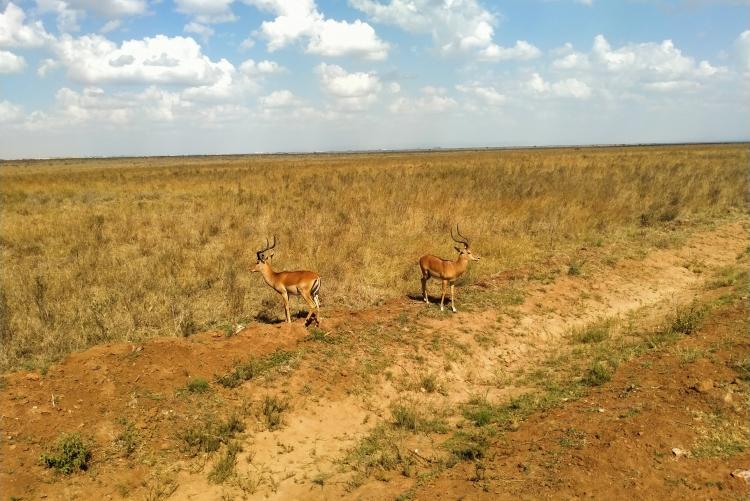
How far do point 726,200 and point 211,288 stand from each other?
20.8 m

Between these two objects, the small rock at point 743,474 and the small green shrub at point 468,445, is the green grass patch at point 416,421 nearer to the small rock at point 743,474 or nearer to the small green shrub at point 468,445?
the small green shrub at point 468,445

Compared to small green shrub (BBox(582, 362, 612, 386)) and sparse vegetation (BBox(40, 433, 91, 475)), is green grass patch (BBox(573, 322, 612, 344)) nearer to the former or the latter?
small green shrub (BBox(582, 362, 612, 386))

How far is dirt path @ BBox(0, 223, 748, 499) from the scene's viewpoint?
4984 mm

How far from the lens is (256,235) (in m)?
14.6

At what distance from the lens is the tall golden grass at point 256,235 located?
29.4ft

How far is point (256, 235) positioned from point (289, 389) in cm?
880

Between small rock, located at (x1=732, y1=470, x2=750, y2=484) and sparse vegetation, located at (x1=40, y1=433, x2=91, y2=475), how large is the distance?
6317mm

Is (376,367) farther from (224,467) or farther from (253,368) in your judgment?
(224,467)

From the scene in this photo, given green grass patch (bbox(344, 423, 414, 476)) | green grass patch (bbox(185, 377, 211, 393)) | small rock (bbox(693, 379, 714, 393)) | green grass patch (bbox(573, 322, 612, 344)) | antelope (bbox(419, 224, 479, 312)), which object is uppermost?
antelope (bbox(419, 224, 479, 312))

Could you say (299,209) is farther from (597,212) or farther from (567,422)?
(567,422)

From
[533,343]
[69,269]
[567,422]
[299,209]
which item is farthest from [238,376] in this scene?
[299,209]

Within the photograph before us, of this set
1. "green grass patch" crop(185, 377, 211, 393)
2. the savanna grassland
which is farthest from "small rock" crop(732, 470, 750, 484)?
"green grass patch" crop(185, 377, 211, 393)

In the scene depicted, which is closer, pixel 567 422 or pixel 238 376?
pixel 567 422

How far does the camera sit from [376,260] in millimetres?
12023
